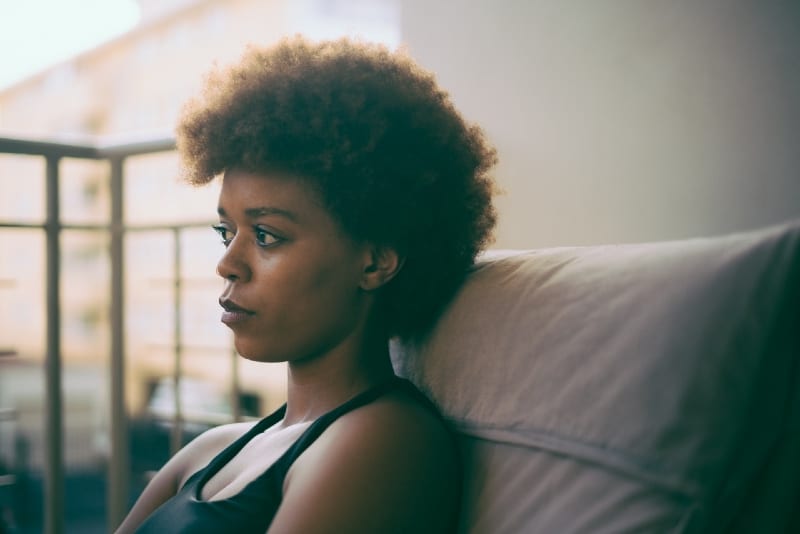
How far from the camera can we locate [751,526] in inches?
26.7

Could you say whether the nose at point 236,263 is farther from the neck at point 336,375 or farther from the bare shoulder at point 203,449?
the bare shoulder at point 203,449

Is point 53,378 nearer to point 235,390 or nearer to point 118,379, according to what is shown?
point 118,379

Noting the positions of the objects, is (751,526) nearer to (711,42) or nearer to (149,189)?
(711,42)

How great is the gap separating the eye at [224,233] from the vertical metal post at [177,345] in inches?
39.7

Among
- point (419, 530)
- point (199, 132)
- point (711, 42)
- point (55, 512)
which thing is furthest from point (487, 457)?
point (55, 512)

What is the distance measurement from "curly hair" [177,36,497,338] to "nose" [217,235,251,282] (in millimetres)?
98

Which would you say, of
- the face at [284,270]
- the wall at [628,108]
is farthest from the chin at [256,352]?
the wall at [628,108]

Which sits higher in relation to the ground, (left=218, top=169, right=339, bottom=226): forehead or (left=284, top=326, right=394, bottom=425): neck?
(left=218, top=169, right=339, bottom=226): forehead

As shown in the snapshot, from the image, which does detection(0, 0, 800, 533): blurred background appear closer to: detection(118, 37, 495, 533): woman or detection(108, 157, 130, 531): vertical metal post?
detection(108, 157, 130, 531): vertical metal post

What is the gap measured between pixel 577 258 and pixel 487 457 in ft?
0.80

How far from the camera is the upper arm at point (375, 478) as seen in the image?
2.55ft

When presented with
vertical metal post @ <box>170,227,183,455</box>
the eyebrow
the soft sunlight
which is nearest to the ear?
the eyebrow

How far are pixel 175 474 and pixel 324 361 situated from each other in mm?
343

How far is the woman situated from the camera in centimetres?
86
